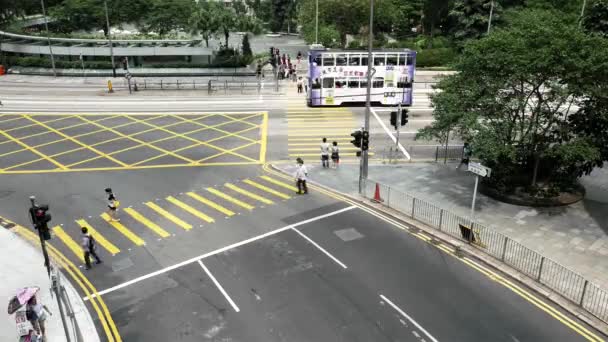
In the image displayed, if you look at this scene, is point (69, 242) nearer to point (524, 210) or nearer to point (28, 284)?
point (28, 284)

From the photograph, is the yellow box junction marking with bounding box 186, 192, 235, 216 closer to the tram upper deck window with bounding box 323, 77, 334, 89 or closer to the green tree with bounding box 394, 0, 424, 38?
the tram upper deck window with bounding box 323, 77, 334, 89

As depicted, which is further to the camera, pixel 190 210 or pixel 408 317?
pixel 190 210

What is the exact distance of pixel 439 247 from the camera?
1658 cm

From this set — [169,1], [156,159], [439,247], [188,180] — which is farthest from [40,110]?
[439,247]

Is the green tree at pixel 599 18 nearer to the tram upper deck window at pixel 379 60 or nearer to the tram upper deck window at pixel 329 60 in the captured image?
the tram upper deck window at pixel 379 60

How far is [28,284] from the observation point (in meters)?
14.8

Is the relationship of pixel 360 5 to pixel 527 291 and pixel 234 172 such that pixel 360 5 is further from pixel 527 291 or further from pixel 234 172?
pixel 527 291

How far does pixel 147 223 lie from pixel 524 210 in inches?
587

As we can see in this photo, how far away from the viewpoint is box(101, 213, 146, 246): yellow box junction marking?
56.4 feet

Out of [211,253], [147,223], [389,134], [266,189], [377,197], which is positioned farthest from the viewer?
[389,134]

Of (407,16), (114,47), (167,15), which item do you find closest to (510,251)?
(114,47)

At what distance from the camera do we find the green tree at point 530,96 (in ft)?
57.7

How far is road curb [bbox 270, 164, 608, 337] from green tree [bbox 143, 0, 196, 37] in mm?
45348

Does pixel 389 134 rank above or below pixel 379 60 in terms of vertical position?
below
